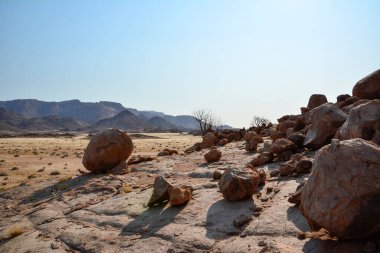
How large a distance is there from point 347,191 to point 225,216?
122 inches

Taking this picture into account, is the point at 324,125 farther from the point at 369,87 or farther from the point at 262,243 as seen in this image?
the point at 262,243

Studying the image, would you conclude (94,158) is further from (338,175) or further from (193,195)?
(338,175)

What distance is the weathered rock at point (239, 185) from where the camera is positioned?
8.08 meters

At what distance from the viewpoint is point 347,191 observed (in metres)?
5.03

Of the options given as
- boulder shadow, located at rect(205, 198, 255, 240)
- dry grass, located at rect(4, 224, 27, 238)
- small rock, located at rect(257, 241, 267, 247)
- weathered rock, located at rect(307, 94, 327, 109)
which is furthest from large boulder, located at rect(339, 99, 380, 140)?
dry grass, located at rect(4, 224, 27, 238)

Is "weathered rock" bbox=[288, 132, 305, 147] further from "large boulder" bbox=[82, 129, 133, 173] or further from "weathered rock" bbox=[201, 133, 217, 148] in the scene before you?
"weathered rock" bbox=[201, 133, 217, 148]

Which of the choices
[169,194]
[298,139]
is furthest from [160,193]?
[298,139]

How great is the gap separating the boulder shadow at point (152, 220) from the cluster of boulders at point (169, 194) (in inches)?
5.7

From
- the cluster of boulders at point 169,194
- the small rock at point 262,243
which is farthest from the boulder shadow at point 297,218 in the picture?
the cluster of boulders at point 169,194

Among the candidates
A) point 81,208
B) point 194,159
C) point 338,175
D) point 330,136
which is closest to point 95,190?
point 81,208

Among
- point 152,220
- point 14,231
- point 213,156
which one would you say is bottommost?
point 14,231

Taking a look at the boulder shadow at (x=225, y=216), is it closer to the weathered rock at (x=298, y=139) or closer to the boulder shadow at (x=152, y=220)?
the boulder shadow at (x=152, y=220)

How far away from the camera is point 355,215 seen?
4938 millimetres

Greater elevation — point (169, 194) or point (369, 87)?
point (369, 87)
